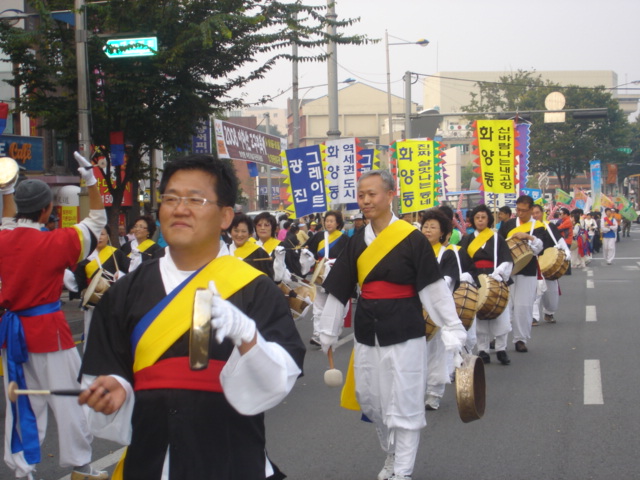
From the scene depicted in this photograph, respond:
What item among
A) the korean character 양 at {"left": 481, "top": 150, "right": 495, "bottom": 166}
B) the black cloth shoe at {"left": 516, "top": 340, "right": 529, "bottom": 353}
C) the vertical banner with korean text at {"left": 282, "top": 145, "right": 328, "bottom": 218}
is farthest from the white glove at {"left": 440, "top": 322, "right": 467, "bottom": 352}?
the vertical banner with korean text at {"left": 282, "top": 145, "right": 328, "bottom": 218}

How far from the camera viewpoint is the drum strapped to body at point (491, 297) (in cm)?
856

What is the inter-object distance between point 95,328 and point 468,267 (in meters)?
6.50

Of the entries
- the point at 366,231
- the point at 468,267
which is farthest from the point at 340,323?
the point at 468,267

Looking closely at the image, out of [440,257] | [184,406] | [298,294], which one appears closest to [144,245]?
[298,294]

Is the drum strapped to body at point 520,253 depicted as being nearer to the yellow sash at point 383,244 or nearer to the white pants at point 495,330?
the white pants at point 495,330

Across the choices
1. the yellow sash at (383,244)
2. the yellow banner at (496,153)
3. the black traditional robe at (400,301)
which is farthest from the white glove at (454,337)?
the yellow banner at (496,153)

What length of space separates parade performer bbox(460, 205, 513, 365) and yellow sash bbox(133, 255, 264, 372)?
21.3 feet

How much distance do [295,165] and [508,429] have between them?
700cm

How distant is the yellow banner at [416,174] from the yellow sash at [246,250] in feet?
18.4

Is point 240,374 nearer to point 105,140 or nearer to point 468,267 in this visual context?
point 468,267

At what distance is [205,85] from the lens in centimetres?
1491

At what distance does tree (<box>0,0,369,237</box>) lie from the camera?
44.4 feet

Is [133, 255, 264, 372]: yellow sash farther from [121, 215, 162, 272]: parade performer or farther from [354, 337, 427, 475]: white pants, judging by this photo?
[121, 215, 162, 272]: parade performer

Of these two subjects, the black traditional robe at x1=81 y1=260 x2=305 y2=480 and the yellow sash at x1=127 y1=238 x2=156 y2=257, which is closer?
the black traditional robe at x1=81 y1=260 x2=305 y2=480
